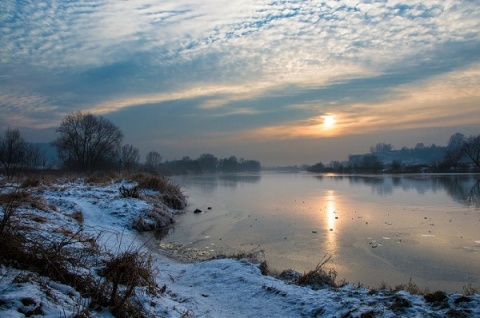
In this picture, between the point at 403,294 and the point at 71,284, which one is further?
the point at 403,294

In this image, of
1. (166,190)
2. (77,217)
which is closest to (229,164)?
(166,190)

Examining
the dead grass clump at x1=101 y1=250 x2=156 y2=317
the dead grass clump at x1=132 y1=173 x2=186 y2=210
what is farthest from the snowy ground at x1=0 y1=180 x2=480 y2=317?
the dead grass clump at x1=132 y1=173 x2=186 y2=210

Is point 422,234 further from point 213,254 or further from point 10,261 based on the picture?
point 10,261

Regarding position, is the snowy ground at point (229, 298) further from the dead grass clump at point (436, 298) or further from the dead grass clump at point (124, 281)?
the dead grass clump at point (124, 281)

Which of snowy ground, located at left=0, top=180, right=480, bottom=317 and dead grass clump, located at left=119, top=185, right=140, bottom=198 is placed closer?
snowy ground, located at left=0, top=180, right=480, bottom=317

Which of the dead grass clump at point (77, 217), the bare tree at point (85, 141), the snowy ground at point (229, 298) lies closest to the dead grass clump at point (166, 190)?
the dead grass clump at point (77, 217)

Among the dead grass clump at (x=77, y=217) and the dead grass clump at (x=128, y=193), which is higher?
the dead grass clump at (x=128, y=193)

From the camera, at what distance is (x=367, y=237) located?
513 inches

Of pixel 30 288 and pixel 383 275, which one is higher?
pixel 30 288

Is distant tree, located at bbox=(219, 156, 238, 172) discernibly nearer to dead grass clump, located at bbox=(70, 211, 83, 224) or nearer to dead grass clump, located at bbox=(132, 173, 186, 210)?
dead grass clump, located at bbox=(132, 173, 186, 210)

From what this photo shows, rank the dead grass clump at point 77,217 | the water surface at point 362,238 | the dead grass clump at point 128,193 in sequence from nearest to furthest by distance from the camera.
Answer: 1. the water surface at point 362,238
2. the dead grass clump at point 77,217
3. the dead grass clump at point 128,193

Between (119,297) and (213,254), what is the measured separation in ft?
21.7

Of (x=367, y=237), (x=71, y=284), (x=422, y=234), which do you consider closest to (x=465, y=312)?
(x=71, y=284)

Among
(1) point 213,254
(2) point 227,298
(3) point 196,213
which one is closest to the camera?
(2) point 227,298
